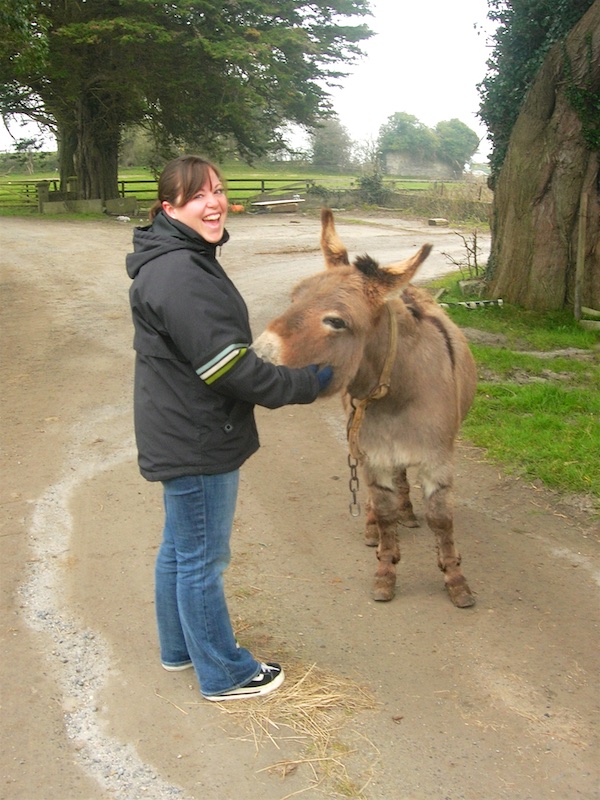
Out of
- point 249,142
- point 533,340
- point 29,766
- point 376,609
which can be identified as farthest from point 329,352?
point 249,142

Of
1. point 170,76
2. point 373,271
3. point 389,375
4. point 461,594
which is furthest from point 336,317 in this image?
point 170,76

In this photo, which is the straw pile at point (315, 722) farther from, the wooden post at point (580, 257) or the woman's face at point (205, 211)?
the wooden post at point (580, 257)

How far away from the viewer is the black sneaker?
3.48 meters

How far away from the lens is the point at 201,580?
10.8ft

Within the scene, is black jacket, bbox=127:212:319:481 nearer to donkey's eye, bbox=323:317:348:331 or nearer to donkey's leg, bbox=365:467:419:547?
donkey's eye, bbox=323:317:348:331

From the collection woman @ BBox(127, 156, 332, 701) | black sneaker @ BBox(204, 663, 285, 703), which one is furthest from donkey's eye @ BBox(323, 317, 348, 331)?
black sneaker @ BBox(204, 663, 285, 703)

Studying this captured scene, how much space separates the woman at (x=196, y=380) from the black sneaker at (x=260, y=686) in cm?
27

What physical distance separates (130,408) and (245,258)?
35.9ft

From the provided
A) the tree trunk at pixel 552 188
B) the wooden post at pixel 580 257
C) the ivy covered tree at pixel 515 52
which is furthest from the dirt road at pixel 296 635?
the ivy covered tree at pixel 515 52

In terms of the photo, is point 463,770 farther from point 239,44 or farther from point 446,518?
point 239,44

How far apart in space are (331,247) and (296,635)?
6.78 feet

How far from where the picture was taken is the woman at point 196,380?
290 centimetres

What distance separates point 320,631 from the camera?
4109mm

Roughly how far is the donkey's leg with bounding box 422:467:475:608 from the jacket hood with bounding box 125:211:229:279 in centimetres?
195
